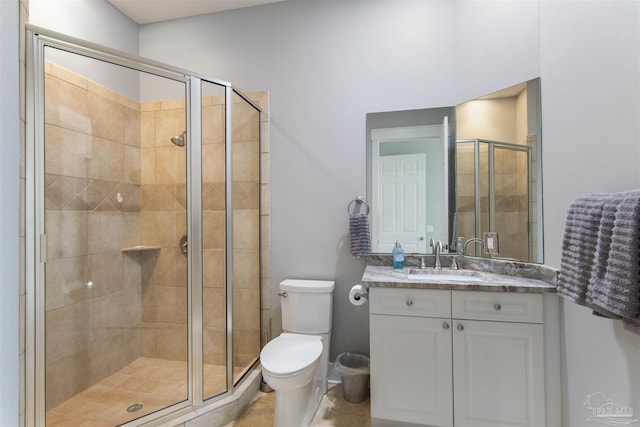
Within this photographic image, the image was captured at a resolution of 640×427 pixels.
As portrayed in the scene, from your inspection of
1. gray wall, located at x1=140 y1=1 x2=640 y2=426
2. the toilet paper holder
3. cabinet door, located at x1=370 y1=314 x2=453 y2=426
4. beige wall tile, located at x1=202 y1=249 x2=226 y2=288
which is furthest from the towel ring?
beige wall tile, located at x1=202 y1=249 x2=226 y2=288

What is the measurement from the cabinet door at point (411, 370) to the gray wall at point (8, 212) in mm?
1374

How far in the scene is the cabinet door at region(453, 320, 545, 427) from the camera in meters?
1.39

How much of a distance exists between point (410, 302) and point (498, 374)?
528 millimetres

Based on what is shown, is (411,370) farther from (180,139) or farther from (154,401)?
(180,139)

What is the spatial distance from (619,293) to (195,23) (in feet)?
10.1

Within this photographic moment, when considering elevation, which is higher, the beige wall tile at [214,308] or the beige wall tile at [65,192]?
the beige wall tile at [65,192]

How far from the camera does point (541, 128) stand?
1548 millimetres

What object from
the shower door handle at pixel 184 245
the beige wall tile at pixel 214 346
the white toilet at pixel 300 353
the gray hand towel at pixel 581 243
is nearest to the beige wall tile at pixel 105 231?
the shower door handle at pixel 184 245

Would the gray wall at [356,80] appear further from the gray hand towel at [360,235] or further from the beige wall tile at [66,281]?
the beige wall tile at [66,281]

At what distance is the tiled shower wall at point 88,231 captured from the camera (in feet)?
4.96

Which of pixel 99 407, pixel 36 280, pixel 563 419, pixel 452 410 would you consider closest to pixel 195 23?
pixel 36 280

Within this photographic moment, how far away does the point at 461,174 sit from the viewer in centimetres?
194

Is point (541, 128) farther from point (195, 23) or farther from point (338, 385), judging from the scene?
Result: point (195, 23)

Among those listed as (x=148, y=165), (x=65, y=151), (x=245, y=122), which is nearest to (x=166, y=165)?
(x=148, y=165)
